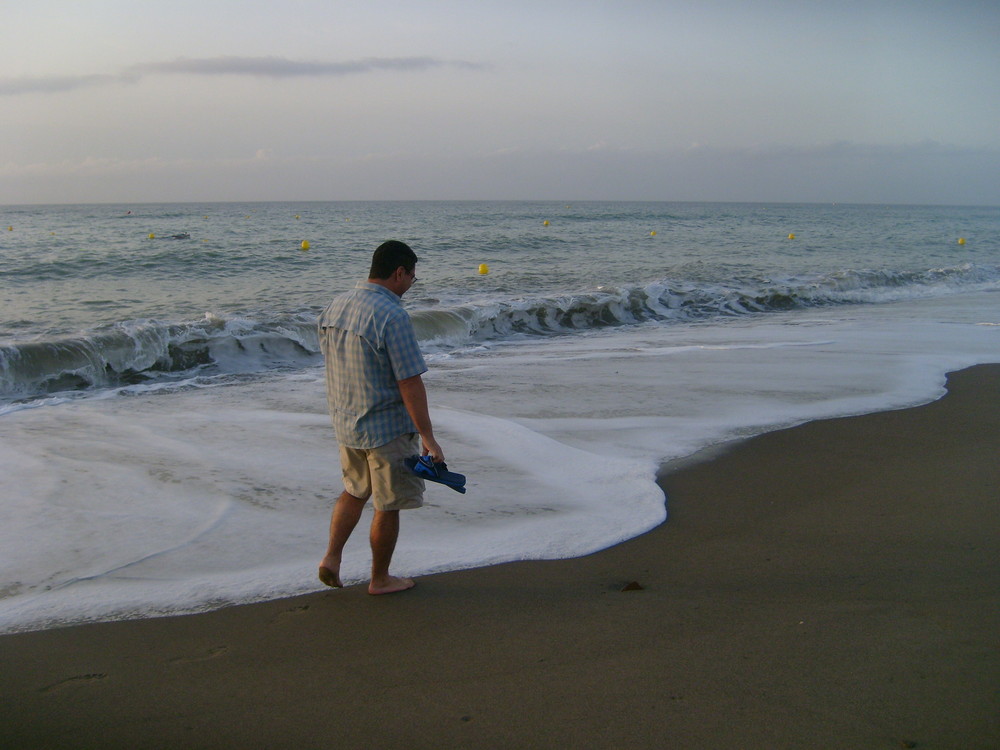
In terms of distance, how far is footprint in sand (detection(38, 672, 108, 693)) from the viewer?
2754 millimetres

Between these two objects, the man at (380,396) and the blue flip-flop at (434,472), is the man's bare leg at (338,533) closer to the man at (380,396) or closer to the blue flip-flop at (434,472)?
the man at (380,396)

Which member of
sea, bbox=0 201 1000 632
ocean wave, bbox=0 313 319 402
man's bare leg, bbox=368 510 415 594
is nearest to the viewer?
man's bare leg, bbox=368 510 415 594

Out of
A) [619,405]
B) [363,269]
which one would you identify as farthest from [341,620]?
[363,269]

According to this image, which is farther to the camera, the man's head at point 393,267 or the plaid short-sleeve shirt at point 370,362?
the man's head at point 393,267

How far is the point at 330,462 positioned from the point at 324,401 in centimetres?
210

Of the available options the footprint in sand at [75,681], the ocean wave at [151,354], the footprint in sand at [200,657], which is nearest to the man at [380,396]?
the footprint in sand at [200,657]

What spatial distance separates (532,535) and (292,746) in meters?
2.05

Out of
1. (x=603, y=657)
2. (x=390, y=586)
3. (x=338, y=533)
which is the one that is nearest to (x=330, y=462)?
(x=338, y=533)

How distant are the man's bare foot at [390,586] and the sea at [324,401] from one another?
235 millimetres

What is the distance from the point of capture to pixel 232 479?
16.8 feet

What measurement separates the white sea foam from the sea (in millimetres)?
22

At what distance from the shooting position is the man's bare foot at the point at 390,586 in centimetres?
351

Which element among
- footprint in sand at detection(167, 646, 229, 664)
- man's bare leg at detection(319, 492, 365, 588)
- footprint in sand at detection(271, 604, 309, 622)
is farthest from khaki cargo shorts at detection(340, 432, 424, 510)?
footprint in sand at detection(167, 646, 229, 664)

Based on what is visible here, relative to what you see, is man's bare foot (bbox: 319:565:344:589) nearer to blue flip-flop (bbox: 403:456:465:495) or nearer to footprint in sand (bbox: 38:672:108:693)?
blue flip-flop (bbox: 403:456:465:495)
